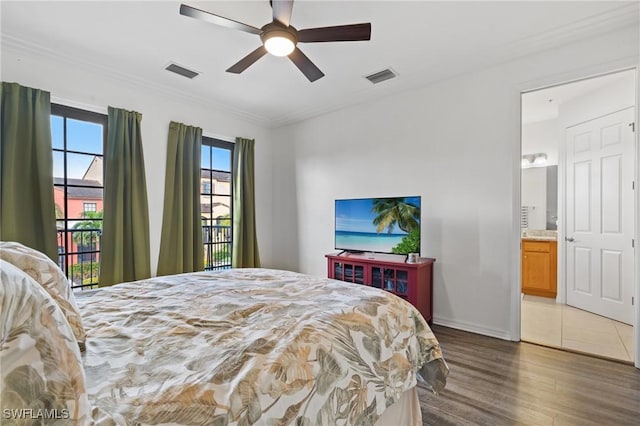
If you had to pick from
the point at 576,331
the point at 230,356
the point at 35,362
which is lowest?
the point at 576,331

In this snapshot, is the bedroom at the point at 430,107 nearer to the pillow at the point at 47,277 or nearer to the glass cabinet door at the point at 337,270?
the glass cabinet door at the point at 337,270

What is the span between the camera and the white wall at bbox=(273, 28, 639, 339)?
2.91 metres

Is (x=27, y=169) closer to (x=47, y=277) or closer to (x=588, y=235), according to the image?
(x=47, y=277)

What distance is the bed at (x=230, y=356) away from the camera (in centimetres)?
70

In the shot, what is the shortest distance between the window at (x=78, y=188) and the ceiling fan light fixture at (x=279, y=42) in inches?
90.8

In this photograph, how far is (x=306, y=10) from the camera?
7.60 feet

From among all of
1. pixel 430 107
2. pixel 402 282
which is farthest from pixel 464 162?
pixel 402 282

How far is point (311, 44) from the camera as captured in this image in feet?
9.19

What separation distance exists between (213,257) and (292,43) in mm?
3137

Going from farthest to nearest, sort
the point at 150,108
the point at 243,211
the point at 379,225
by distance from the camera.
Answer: the point at 243,211, the point at 150,108, the point at 379,225

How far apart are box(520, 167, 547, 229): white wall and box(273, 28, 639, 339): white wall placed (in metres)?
2.92

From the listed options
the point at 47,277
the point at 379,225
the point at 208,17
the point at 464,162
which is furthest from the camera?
the point at 379,225

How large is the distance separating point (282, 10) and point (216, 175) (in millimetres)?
2847

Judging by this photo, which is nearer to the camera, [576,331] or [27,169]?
[27,169]
